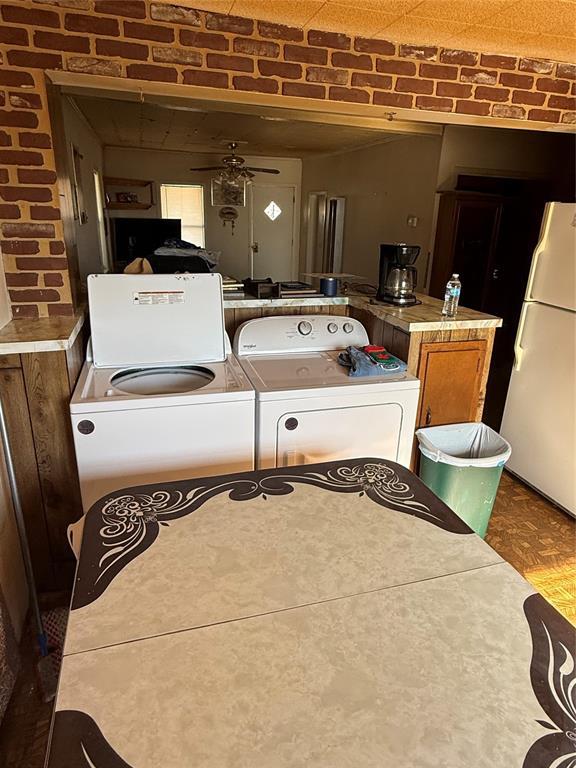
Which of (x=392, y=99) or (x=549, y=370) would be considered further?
(x=549, y=370)

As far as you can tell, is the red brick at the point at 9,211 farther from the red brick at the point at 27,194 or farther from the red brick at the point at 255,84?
the red brick at the point at 255,84

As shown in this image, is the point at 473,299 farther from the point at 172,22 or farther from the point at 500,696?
the point at 500,696

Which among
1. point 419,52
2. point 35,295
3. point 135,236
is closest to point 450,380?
point 419,52

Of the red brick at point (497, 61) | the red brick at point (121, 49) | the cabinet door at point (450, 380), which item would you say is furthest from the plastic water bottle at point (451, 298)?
the red brick at point (121, 49)

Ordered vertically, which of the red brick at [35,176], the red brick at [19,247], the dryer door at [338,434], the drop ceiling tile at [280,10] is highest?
the drop ceiling tile at [280,10]

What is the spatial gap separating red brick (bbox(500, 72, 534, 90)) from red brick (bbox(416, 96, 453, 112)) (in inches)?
12.7

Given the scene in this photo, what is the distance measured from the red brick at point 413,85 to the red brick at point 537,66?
0.53 m

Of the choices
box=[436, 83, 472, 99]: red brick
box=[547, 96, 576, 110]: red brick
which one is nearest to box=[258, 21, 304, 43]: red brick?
box=[436, 83, 472, 99]: red brick

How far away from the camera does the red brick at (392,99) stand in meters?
2.37

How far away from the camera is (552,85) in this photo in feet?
8.55

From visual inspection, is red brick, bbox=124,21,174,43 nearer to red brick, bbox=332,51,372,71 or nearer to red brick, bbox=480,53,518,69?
red brick, bbox=332,51,372,71

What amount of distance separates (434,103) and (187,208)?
A: 2.81 m

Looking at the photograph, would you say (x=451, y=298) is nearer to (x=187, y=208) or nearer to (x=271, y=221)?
(x=271, y=221)

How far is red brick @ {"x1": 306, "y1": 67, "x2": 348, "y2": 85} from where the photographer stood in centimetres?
224
